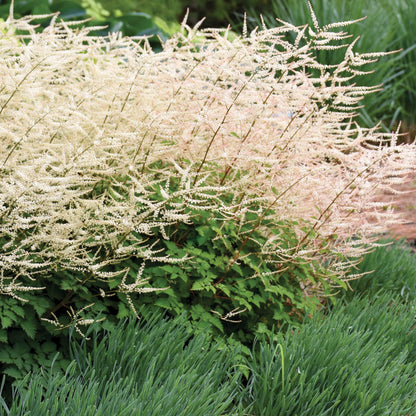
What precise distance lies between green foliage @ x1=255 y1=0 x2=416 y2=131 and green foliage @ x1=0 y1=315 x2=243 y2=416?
3.71 m

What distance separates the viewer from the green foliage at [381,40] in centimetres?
623

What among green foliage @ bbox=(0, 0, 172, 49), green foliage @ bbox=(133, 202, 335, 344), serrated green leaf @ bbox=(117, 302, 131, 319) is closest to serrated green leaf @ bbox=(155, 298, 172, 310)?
green foliage @ bbox=(133, 202, 335, 344)

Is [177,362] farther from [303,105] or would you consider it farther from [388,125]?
[388,125]

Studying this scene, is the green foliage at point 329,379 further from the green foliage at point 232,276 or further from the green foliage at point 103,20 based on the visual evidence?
the green foliage at point 103,20

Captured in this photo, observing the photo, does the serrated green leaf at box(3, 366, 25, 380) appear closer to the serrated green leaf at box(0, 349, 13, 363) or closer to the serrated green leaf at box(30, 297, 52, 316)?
the serrated green leaf at box(0, 349, 13, 363)

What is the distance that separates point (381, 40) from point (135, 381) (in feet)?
18.5

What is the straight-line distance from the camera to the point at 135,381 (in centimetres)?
229

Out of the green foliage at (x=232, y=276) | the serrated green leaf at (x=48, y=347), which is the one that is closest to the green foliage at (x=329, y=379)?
the green foliage at (x=232, y=276)

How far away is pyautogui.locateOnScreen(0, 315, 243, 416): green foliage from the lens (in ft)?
6.30

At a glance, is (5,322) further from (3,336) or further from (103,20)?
(103,20)

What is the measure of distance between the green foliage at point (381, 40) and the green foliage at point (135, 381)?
371 centimetres

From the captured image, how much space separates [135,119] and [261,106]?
66 cm

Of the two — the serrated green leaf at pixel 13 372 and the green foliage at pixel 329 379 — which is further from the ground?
the serrated green leaf at pixel 13 372

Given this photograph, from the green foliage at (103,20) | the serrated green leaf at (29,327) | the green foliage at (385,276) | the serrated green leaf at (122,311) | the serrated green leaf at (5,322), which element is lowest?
the green foliage at (385,276)
